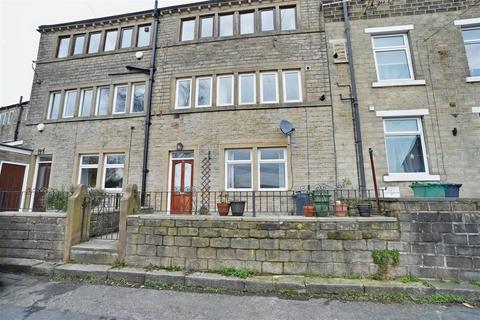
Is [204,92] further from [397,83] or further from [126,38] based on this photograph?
[397,83]

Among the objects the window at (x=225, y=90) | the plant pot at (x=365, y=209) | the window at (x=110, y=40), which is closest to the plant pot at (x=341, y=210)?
the plant pot at (x=365, y=209)

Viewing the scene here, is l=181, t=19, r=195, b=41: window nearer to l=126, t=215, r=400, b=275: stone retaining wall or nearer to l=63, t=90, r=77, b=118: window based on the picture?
l=63, t=90, r=77, b=118: window

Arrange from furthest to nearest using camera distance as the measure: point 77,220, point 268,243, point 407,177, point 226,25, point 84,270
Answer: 1. point 226,25
2. point 407,177
3. point 77,220
4. point 84,270
5. point 268,243

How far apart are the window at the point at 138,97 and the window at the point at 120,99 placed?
440 millimetres

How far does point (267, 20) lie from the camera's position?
10281mm

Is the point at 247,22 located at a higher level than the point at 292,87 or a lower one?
higher

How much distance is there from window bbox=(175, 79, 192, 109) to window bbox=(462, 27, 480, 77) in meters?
11.2

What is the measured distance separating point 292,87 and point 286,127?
199cm

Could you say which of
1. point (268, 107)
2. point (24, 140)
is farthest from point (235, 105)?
point (24, 140)

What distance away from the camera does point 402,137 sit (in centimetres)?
842

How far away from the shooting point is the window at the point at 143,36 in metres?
11.1

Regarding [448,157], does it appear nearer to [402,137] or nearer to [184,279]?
[402,137]

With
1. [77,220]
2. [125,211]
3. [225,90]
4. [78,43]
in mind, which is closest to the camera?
[125,211]

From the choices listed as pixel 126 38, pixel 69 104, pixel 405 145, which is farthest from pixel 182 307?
pixel 126 38
